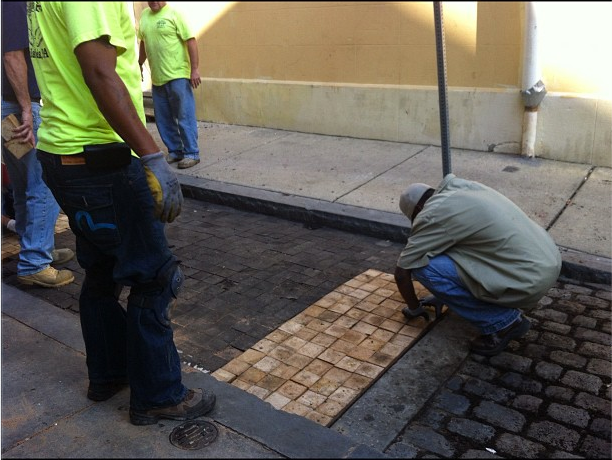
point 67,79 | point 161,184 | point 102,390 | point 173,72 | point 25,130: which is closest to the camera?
point 161,184

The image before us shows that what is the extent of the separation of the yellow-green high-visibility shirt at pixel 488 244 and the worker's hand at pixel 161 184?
5.04 feet

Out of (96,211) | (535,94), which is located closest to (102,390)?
(96,211)

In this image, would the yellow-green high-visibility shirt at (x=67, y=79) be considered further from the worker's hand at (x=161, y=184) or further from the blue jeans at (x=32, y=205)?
the blue jeans at (x=32, y=205)

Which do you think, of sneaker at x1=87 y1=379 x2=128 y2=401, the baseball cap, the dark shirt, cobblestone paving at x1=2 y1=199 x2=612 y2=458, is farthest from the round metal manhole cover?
the dark shirt

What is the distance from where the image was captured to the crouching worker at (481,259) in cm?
331

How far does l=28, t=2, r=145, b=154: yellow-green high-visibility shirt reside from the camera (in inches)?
92.3

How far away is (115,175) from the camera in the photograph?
2477 millimetres

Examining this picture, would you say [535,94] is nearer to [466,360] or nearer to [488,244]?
[488,244]

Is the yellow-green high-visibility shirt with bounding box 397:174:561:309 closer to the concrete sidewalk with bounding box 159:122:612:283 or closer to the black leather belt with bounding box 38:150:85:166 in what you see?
the concrete sidewalk with bounding box 159:122:612:283

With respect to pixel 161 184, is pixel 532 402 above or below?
below

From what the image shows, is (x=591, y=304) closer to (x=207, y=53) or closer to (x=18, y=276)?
(x=18, y=276)

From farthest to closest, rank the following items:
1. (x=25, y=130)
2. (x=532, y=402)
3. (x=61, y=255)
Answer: (x=61, y=255) → (x=25, y=130) → (x=532, y=402)

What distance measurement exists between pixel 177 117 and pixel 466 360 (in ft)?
15.1

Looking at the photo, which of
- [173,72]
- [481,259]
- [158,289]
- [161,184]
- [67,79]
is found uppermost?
[67,79]
